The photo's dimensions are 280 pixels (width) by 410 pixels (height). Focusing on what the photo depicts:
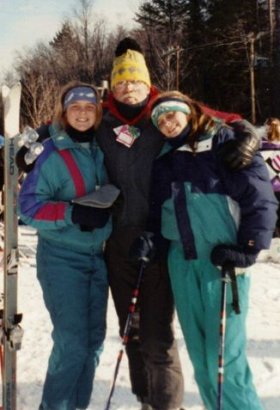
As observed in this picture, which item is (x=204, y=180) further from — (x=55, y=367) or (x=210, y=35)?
(x=210, y=35)

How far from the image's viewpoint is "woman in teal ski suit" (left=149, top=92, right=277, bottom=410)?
256 cm

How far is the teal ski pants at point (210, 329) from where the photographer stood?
8.68 ft

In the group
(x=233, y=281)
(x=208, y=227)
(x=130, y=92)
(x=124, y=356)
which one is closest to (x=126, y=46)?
(x=130, y=92)

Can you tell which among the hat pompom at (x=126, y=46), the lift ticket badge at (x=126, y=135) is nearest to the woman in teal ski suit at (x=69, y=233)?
the lift ticket badge at (x=126, y=135)

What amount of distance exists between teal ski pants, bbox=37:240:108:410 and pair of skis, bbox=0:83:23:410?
0.16 metres

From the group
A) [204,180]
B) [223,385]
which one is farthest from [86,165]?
[223,385]

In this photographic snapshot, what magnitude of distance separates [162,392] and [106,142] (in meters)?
1.48

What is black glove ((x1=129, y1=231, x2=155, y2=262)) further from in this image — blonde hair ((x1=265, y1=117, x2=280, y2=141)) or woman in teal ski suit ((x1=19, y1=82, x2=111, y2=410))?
blonde hair ((x1=265, y1=117, x2=280, y2=141))

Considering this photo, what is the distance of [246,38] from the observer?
24.8m

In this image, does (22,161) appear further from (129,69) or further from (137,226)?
(129,69)

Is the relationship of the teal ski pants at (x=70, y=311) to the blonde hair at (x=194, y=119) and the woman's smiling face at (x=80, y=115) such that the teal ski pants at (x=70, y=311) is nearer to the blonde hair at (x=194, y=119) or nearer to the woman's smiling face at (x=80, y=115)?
the woman's smiling face at (x=80, y=115)

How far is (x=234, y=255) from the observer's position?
2.53m

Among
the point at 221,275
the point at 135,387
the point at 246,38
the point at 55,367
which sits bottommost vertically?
the point at 135,387

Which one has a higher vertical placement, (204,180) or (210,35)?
(210,35)
